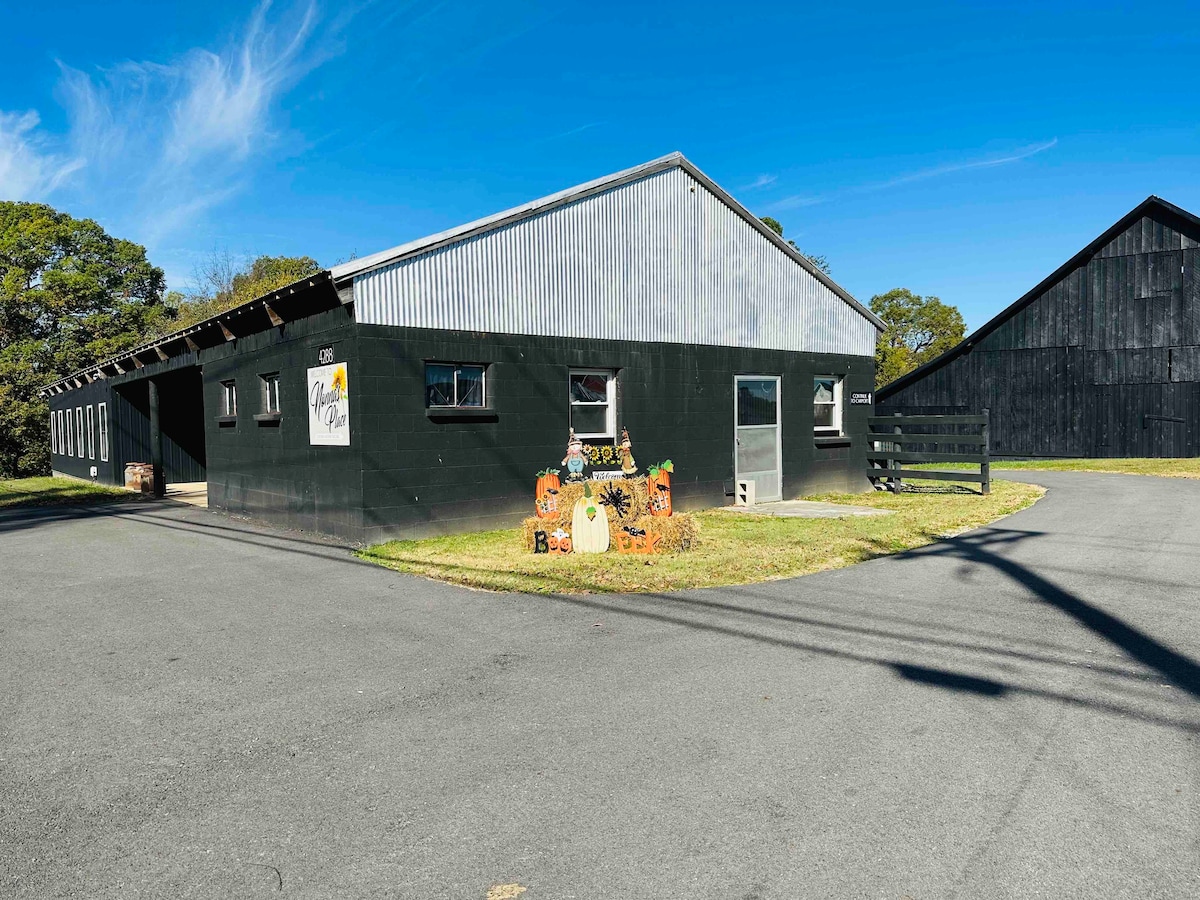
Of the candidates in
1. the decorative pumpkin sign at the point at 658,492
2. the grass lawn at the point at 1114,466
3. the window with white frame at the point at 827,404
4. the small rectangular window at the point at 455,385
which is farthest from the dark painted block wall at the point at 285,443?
the grass lawn at the point at 1114,466

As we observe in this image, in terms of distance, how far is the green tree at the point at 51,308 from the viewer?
3481 centimetres

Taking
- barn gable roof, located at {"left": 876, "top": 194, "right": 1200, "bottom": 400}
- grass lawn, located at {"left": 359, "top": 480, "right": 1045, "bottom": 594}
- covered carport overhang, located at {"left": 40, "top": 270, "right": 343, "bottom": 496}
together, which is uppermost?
barn gable roof, located at {"left": 876, "top": 194, "right": 1200, "bottom": 400}

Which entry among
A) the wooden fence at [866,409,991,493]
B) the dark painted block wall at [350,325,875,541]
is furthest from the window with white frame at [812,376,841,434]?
the wooden fence at [866,409,991,493]

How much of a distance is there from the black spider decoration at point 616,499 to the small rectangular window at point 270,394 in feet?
23.1

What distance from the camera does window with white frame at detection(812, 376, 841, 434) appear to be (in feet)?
57.3

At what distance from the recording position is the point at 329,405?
1152 centimetres

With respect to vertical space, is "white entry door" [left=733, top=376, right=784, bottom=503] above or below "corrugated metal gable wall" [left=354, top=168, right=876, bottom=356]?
below

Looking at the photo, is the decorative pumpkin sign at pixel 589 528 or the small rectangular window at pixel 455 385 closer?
the decorative pumpkin sign at pixel 589 528

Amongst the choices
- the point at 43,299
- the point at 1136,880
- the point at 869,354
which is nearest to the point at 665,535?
the point at 1136,880

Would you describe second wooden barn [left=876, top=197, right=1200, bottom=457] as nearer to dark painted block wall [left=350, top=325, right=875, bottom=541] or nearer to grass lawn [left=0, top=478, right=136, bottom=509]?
dark painted block wall [left=350, top=325, right=875, bottom=541]

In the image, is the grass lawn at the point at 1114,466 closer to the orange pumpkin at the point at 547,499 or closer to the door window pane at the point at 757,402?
the door window pane at the point at 757,402

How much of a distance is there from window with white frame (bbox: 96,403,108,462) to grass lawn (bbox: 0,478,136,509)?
1.03m

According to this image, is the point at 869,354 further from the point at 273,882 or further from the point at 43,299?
the point at 43,299

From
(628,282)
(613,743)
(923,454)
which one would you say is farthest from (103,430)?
(613,743)
